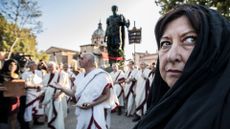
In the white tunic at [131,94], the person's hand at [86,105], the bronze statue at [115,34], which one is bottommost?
the white tunic at [131,94]

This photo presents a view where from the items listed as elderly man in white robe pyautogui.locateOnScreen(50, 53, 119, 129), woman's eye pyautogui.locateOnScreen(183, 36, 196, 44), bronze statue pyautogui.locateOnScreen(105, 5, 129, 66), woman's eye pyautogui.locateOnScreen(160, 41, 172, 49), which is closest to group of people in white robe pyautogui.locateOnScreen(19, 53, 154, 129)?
elderly man in white robe pyautogui.locateOnScreen(50, 53, 119, 129)

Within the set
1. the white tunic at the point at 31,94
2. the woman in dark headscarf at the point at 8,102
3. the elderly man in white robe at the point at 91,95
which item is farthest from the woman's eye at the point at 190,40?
the white tunic at the point at 31,94

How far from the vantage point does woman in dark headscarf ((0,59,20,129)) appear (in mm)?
7180

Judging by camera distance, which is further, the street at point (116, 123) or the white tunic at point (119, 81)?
the white tunic at point (119, 81)

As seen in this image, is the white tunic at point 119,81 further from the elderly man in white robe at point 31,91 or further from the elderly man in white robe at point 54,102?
the elderly man in white robe at point 54,102

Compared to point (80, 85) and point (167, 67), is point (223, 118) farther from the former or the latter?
point (80, 85)

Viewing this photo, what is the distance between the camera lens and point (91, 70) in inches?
224

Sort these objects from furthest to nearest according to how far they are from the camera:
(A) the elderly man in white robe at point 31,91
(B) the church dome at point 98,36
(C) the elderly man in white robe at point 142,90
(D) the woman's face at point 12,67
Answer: (B) the church dome at point 98,36 → (C) the elderly man in white robe at point 142,90 → (A) the elderly man in white robe at point 31,91 → (D) the woman's face at point 12,67

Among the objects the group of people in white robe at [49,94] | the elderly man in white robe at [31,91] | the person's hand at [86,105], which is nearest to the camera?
the person's hand at [86,105]

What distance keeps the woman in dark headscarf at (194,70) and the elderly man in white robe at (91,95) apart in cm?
414

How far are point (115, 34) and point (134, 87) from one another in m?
2.78

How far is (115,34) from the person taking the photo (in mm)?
14250

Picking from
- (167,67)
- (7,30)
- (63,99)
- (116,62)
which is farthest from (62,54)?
(167,67)

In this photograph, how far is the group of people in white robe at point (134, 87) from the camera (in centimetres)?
1087
